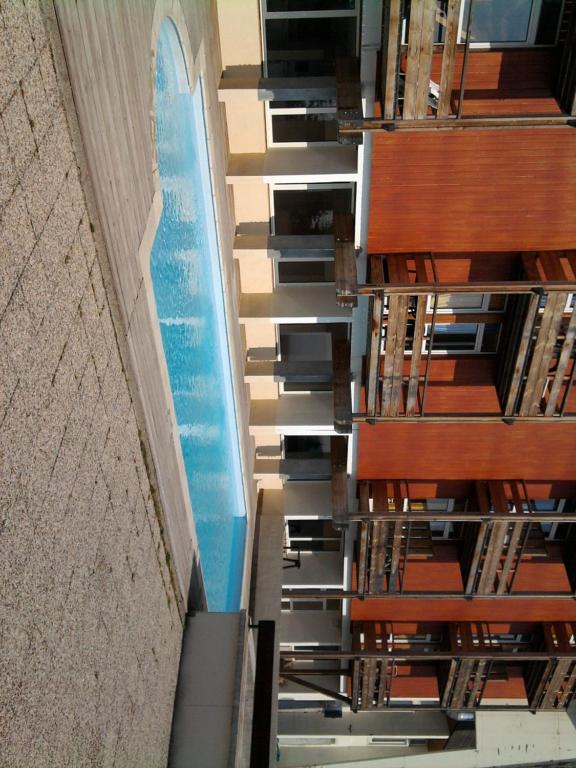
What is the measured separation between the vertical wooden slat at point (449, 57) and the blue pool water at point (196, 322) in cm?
171

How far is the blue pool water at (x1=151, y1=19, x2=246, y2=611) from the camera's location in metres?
4.66

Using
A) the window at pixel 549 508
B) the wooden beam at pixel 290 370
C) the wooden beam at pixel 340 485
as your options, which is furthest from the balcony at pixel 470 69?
the window at pixel 549 508

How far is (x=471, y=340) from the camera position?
7227mm

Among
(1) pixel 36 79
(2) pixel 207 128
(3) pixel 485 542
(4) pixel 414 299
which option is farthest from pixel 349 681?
(1) pixel 36 79

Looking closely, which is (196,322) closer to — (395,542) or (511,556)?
(395,542)

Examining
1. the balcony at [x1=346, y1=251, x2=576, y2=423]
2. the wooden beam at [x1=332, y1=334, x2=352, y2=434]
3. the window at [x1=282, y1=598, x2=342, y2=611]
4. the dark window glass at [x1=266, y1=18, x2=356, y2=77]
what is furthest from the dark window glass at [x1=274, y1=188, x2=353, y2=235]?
the window at [x1=282, y1=598, x2=342, y2=611]

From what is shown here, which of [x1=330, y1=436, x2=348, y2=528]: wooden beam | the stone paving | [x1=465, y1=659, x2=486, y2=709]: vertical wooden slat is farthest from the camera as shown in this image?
[x1=465, y1=659, x2=486, y2=709]: vertical wooden slat

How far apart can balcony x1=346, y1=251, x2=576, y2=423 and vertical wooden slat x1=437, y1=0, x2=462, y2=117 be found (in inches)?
52.6

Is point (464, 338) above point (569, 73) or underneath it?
underneath

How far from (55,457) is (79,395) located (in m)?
0.28

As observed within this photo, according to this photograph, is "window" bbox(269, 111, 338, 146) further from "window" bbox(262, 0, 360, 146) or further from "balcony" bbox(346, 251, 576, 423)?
"balcony" bbox(346, 251, 576, 423)

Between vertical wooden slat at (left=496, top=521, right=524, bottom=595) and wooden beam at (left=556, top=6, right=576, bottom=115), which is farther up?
wooden beam at (left=556, top=6, right=576, bottom=115)

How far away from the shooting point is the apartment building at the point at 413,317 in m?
5.62

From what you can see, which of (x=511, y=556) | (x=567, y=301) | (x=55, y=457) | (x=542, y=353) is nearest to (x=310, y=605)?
(x=511, y=556)
